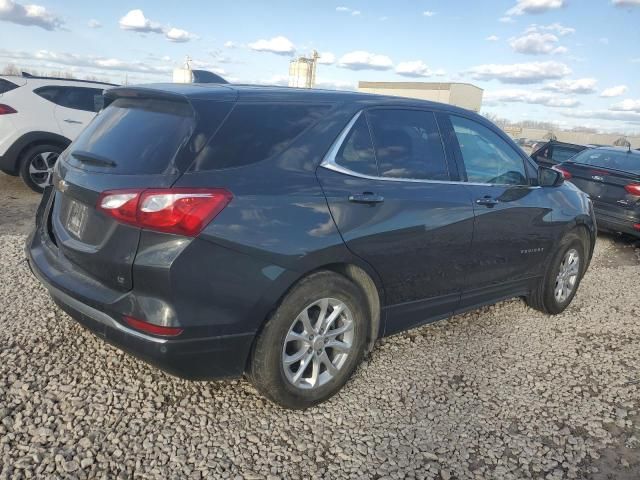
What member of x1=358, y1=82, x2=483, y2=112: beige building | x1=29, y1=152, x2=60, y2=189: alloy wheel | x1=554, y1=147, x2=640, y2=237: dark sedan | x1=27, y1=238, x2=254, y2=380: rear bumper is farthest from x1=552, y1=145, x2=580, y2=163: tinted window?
x1=358, y1=82, x2=483, y2=112: beige building

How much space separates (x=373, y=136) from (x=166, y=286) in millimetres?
1524

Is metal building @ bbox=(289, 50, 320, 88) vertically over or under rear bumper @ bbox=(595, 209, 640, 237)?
over

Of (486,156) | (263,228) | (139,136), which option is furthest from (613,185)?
(139,136)

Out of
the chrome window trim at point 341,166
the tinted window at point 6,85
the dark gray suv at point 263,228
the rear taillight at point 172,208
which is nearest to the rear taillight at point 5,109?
the tinted window at point 6,85

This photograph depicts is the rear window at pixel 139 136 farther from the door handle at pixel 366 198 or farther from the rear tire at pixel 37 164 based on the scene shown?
the rear tire at pixel 37 164

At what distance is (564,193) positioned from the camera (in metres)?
4.52

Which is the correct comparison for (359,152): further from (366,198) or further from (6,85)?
(6,85)

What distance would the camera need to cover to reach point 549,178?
170 inches

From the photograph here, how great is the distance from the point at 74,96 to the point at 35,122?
2.81 ft

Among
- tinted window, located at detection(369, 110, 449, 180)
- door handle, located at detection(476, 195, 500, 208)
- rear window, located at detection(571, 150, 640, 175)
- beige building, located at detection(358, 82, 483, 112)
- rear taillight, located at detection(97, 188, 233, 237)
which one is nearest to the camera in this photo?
rear taillight, located at detection(97, 188, 233, 237)

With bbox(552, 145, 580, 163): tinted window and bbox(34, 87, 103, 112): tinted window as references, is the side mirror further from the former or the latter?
bbox(552, 145, 580, 163): tinted window

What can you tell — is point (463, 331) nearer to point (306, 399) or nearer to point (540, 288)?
point (540, 288)

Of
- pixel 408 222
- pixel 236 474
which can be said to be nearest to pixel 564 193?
pixel 408 222

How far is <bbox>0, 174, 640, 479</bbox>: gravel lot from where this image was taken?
2461 millimetres
